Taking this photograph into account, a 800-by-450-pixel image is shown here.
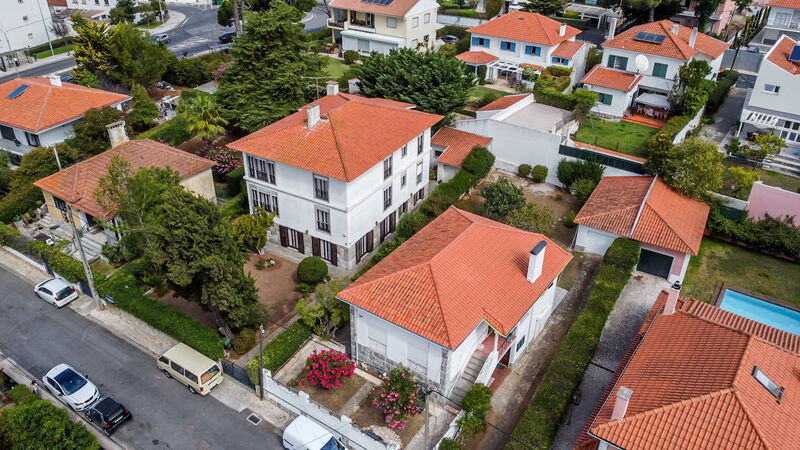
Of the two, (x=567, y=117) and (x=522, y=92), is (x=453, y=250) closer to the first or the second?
(x=567, y=117)

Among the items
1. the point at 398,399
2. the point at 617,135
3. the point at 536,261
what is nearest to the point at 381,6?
the point at 617,135

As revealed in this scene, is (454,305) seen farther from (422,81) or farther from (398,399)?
(422,81)

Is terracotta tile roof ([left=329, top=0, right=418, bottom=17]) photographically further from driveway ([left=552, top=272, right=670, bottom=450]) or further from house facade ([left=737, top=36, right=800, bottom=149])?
driveway ([left=552, top=272, right=670, bottom=450])

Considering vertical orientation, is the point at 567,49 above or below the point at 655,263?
above

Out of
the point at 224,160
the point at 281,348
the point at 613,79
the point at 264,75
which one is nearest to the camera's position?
the point at 281,348

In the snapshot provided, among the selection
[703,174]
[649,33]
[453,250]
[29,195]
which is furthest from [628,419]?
[649,33]

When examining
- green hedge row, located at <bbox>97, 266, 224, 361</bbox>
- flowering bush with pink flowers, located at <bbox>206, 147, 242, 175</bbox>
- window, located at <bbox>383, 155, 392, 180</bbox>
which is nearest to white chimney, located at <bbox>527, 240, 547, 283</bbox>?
window, located at <bbox>383, 155, 392, 180</bbox>

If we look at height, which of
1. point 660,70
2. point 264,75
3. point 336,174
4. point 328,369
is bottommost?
point 328,369

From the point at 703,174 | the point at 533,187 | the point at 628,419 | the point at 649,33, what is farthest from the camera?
the point at 649,33
